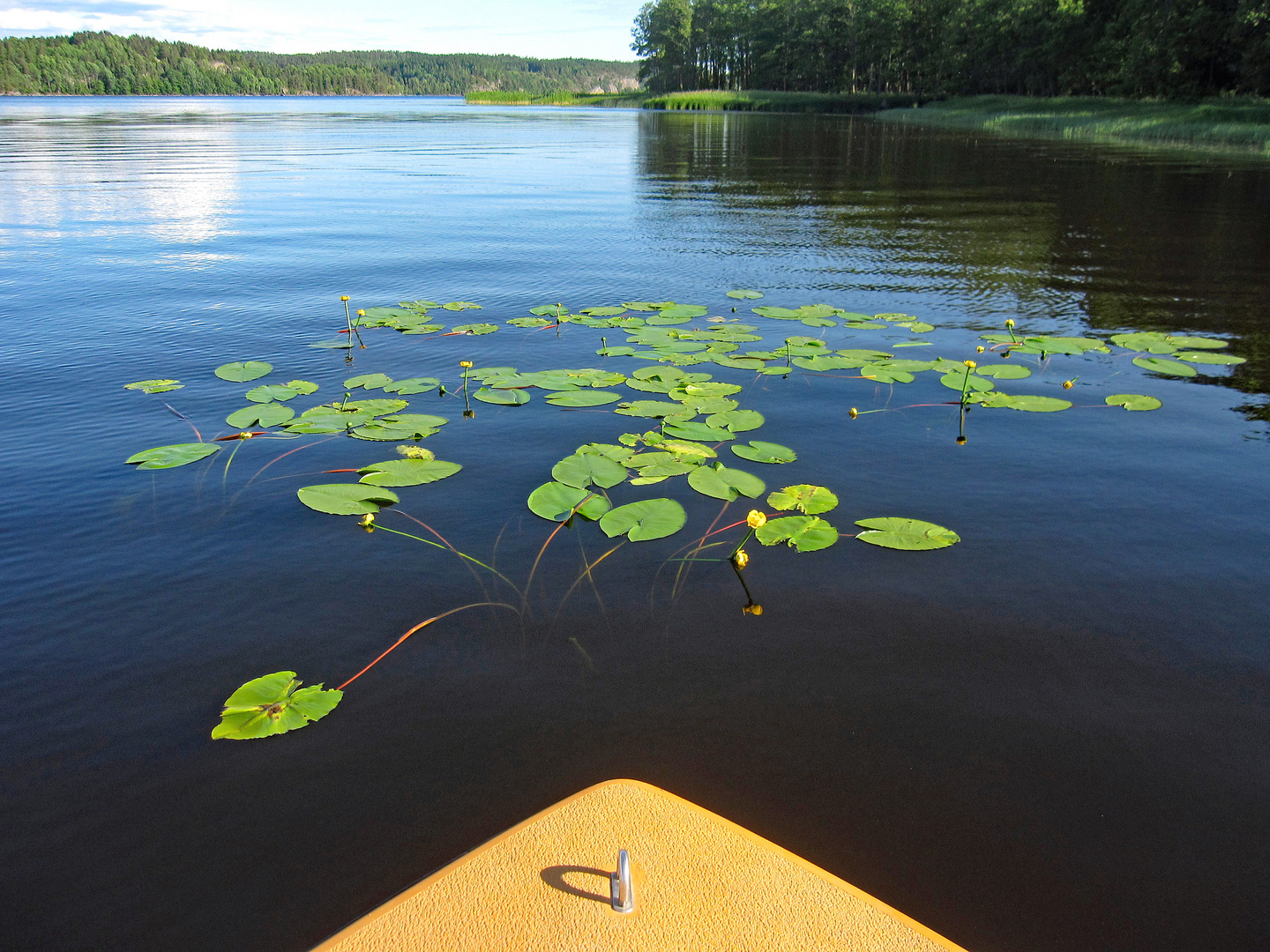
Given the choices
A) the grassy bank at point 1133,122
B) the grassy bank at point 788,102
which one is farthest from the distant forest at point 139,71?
the grassy bank at point 1133,122

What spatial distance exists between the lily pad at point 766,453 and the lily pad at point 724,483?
0.20 meters

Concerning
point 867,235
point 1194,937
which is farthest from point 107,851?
point 867,235

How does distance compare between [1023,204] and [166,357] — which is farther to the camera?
[1023,204]

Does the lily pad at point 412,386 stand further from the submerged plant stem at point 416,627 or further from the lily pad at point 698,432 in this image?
the submerged plant stem at point 416,627

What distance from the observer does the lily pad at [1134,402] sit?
474cm

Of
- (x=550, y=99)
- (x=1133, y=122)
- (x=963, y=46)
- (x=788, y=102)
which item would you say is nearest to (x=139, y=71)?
(x=550, y=99)

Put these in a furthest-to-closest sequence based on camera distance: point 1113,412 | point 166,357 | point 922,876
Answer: point 166,357, point 1113,412, point 922,876

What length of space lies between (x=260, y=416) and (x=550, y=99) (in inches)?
4221

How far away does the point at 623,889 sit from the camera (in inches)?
60.5

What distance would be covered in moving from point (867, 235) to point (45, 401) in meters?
9.57

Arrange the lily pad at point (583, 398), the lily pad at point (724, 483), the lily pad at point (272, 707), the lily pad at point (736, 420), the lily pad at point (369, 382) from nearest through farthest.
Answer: the lily pad at point (272, 707), the lily pad at point (724, 483), the lily pad at point (736, 420), the lily pad at point (583, 398), the lily pad at point (369, 382)

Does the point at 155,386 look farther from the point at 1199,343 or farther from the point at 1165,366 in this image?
the point at 1199,343

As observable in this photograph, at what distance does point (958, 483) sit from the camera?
3775mm

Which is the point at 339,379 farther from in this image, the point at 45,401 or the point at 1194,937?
the point at 1194,937
